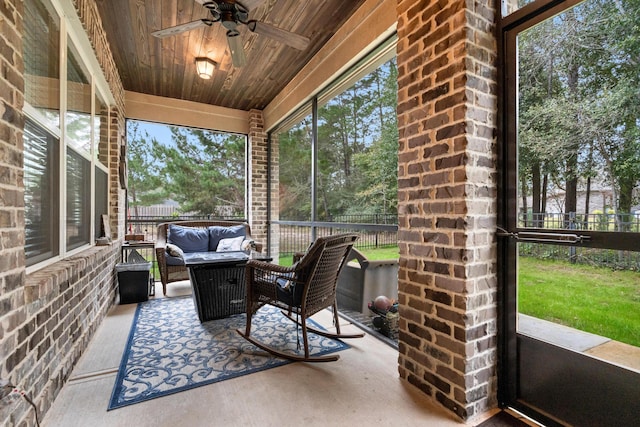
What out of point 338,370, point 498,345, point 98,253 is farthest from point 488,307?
point 98,253

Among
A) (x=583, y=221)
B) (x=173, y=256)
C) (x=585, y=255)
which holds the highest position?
(x=583, y=221)

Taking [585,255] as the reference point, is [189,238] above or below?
below

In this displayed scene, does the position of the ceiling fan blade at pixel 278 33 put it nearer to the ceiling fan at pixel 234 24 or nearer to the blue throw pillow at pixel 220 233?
the ceiling fan at pixel 234 24

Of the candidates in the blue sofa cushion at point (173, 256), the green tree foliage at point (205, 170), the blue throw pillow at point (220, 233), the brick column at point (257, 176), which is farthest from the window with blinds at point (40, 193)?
the green tree foliage at point (205, 170)

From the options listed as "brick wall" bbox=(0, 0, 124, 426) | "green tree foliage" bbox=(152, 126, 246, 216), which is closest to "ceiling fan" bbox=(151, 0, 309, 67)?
"brick wall" bbox=(0, 0, 124, 426)

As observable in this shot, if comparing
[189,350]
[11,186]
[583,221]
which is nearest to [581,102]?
[583,221]

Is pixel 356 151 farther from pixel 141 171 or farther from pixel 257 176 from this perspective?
pixel 141 171

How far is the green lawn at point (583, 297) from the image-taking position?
1.33m

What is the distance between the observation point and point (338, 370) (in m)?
2.08

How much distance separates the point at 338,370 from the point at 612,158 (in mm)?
1904

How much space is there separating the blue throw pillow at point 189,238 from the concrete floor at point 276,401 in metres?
2.29

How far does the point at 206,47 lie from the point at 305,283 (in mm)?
2824

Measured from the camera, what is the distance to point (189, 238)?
4496 mm

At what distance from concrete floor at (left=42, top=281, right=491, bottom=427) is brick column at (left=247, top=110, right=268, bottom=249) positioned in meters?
3.36
